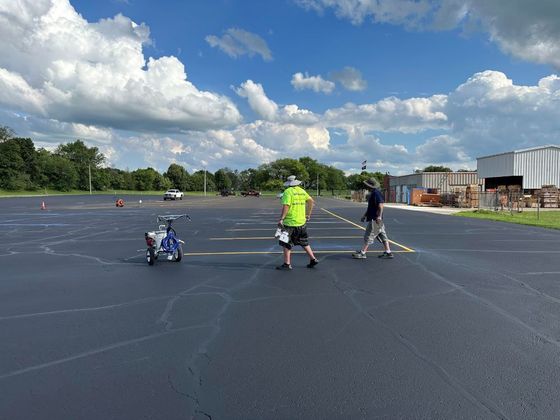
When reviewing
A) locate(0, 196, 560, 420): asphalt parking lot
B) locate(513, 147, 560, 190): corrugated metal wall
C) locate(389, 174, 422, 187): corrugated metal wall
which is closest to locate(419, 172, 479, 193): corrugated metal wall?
locate(389, 174, 422, 187): corrugated metal wall

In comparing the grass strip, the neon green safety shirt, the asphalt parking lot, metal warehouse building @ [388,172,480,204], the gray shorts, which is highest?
metal warehouse building @ [388,172,480,204]

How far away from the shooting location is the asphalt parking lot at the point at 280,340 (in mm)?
3002

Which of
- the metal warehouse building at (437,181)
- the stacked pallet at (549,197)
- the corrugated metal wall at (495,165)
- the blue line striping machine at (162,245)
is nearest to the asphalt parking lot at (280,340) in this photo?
the blue line striping machine at (162,245)

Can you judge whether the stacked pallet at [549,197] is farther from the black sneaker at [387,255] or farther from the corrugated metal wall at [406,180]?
the black sneaker at [387,255]

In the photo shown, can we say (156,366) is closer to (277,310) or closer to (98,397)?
(98,397)

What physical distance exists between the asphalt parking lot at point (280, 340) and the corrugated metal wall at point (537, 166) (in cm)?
3529

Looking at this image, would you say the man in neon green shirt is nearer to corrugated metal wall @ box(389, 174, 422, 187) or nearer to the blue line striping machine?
the blue line striping machine

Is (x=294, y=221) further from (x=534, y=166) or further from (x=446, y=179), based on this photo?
(x=446, y=179)

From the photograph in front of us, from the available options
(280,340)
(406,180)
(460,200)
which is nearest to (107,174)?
(406,180)

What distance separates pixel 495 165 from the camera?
41.7m

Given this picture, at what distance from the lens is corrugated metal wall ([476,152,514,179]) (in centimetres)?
3934

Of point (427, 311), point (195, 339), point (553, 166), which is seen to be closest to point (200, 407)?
point (195, 339)

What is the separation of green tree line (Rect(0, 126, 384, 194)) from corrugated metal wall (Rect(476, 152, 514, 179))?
41844 millimetres

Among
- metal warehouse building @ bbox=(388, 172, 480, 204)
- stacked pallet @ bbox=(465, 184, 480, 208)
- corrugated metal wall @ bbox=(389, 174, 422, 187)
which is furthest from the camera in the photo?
corrugated metal wall @ bbox=(389, 174, 422, 187)
